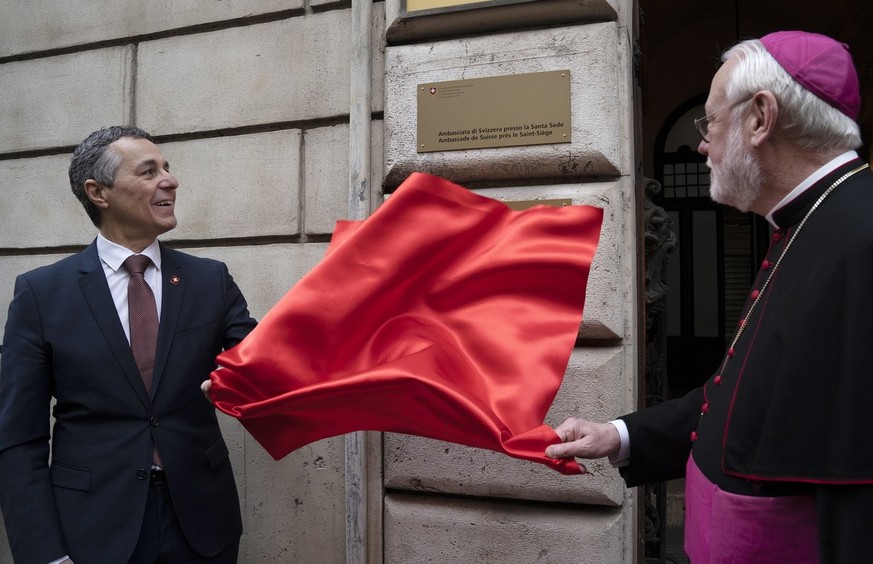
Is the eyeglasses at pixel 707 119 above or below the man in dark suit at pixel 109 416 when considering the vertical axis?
above

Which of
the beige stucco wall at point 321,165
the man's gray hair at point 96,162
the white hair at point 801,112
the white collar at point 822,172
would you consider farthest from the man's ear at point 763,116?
the man's gray hair at point 96,162

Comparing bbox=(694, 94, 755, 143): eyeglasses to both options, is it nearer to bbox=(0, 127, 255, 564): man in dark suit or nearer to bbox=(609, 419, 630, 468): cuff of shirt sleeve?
bbox=(609, 419, 630, 468): cuff of shirt sleeve

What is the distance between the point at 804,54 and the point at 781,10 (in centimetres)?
885

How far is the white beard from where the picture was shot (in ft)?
6.36

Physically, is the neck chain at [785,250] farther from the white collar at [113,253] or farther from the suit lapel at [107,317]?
the white collar at [113,253]

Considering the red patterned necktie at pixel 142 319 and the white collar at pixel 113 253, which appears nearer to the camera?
the red patterned necktie at pixel 142 319

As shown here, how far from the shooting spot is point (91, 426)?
2566mm

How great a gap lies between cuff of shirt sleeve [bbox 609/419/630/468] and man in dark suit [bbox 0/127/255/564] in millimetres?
1415

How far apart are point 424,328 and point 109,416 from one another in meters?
1.14

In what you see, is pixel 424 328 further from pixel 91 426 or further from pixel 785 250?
pixel 91 426

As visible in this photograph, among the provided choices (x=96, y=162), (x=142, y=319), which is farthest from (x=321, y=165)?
(x=142, y=319)

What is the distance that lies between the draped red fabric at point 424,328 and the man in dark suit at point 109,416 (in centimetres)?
43

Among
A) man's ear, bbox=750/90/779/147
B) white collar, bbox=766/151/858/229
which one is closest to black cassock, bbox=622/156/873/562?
white collar, bbox=766/151/858/229

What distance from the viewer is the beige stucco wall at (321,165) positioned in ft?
10.0
